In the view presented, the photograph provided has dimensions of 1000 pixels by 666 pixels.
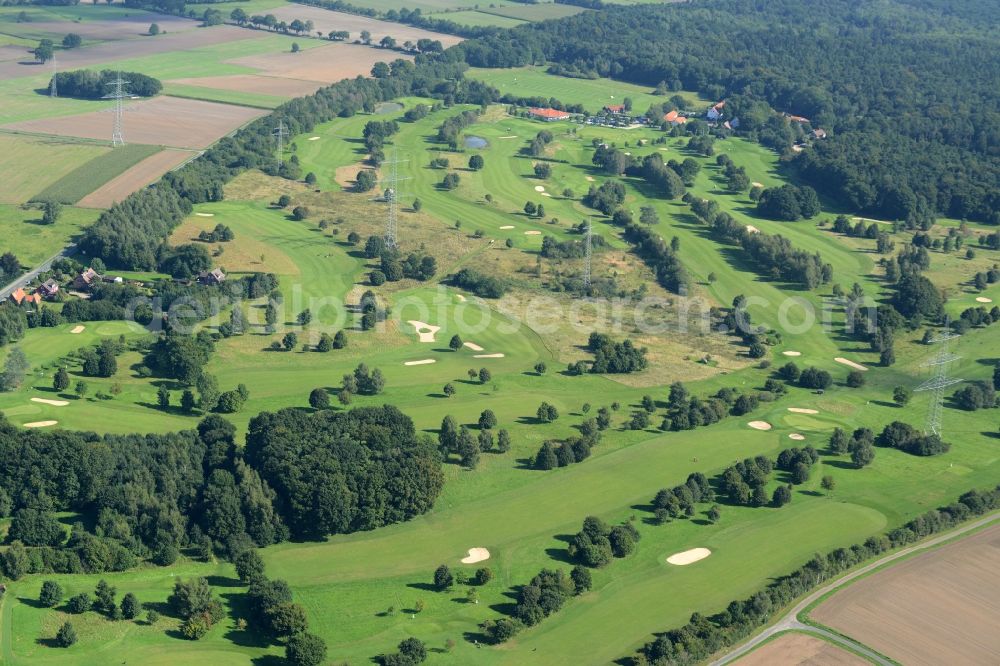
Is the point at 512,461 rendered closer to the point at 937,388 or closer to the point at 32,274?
the point at 937,388

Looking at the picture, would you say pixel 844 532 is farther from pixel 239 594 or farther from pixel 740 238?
pixel 740 238

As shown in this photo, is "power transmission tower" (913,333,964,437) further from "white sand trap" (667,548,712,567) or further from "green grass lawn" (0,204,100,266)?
"green grass lawn" (0,204,100,266)

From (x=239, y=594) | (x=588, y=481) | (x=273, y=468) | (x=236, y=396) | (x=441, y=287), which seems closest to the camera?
(x=239, y=594)

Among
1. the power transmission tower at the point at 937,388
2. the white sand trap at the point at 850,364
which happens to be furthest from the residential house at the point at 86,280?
the power transmission tower at the point at 937,388

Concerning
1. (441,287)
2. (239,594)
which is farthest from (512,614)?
(441,287)

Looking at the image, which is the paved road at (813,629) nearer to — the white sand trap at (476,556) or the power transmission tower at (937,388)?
the white sand trap at (476,556)

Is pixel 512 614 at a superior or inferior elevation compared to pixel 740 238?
inferior
